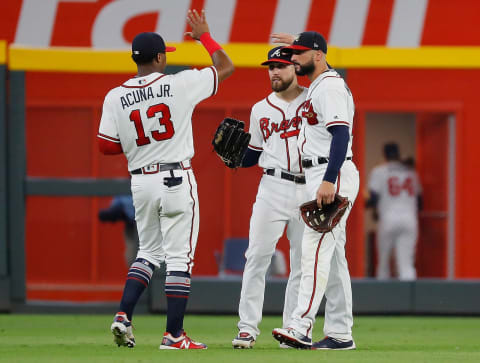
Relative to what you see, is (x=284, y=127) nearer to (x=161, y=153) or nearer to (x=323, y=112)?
(x=323, y=112)

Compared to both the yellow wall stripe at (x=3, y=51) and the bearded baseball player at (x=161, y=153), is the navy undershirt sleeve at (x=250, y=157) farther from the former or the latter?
the yellow wall stripe at (x=3, y=51)

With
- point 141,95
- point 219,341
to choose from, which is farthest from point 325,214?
point 219,341

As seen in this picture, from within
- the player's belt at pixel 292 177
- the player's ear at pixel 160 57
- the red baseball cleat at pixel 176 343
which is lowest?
the red baseball cleat at pixel 176 343

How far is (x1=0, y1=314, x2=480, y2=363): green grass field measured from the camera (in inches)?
222

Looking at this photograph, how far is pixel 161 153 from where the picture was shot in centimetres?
622

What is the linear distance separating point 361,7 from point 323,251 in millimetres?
5197

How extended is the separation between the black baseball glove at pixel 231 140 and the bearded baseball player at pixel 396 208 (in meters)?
4.54

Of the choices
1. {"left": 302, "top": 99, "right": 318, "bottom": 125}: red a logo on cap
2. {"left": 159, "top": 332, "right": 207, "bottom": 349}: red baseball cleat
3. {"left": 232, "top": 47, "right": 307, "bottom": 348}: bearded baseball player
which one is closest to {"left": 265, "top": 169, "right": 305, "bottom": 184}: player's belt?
{"left": 232, "top": 47, "right": 307, "bottom": 348}: bearded baseball player

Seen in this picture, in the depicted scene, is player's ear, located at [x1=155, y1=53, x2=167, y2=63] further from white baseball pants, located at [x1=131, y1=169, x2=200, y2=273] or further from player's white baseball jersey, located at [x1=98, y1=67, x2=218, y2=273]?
white baseball pants, located at [x1=131, y1=169, x2=200, y2=273]

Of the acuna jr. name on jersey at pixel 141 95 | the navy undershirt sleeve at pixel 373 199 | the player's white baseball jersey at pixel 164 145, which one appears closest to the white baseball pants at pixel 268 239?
the player's white baseball jersey at pixel 164 145

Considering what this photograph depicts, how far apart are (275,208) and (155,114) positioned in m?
1.05

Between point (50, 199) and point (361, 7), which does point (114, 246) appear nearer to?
point (50, 199)

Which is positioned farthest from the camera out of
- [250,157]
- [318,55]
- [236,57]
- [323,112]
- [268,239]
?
[236,57]

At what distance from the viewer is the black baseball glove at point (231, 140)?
22.1ft
